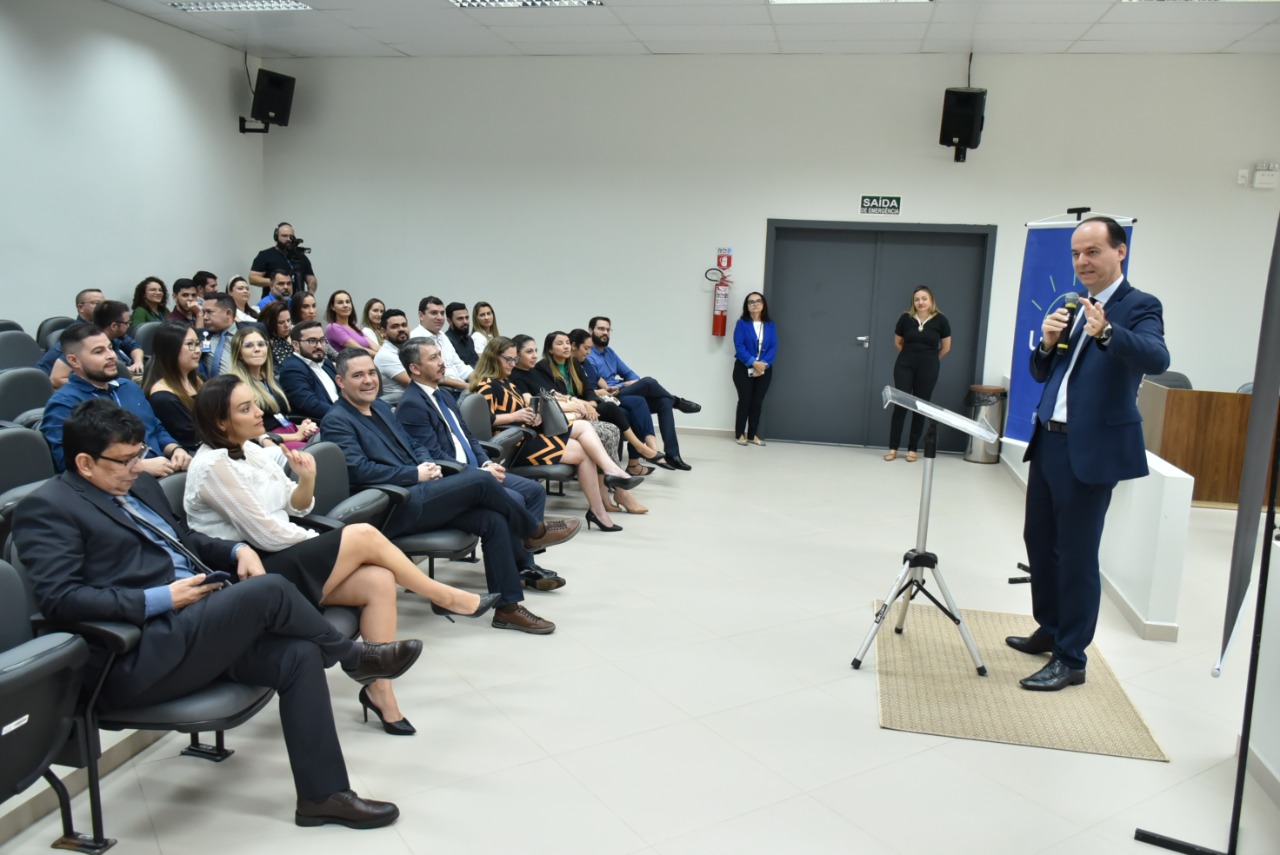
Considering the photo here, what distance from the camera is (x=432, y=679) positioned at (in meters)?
3.46

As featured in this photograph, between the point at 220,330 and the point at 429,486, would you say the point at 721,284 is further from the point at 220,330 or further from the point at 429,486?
the point at 429,486

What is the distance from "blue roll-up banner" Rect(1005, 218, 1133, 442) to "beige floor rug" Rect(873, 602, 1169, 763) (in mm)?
1923

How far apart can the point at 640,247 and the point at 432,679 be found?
6.34 m

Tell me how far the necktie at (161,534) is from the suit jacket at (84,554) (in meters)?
0.06

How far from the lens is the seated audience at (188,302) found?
23.7 ft

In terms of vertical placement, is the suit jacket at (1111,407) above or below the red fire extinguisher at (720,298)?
below

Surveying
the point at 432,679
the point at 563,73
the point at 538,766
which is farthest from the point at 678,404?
the point at 538,766

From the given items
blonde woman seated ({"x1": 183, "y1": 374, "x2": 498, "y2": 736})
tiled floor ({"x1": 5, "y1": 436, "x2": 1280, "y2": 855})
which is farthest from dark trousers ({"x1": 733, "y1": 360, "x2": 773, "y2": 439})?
blonde woman seated ({"x1": 183, "y1": 374, "x2": 498, "y2": 736})

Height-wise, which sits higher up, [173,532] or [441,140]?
[441,140]

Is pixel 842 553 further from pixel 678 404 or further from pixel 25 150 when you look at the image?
pixel 25 150

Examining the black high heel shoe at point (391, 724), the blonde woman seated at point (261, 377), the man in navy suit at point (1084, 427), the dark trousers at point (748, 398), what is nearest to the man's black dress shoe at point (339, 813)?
the black high heel shoe at point (391, 724)

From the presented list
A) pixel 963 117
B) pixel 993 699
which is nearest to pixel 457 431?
pixel 993 699

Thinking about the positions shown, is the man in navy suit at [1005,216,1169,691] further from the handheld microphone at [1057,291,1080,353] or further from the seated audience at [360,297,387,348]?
the seated audience at [360,297,387,348]

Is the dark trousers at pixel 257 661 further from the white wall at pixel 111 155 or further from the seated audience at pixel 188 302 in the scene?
the white wall at pixel 111 155
